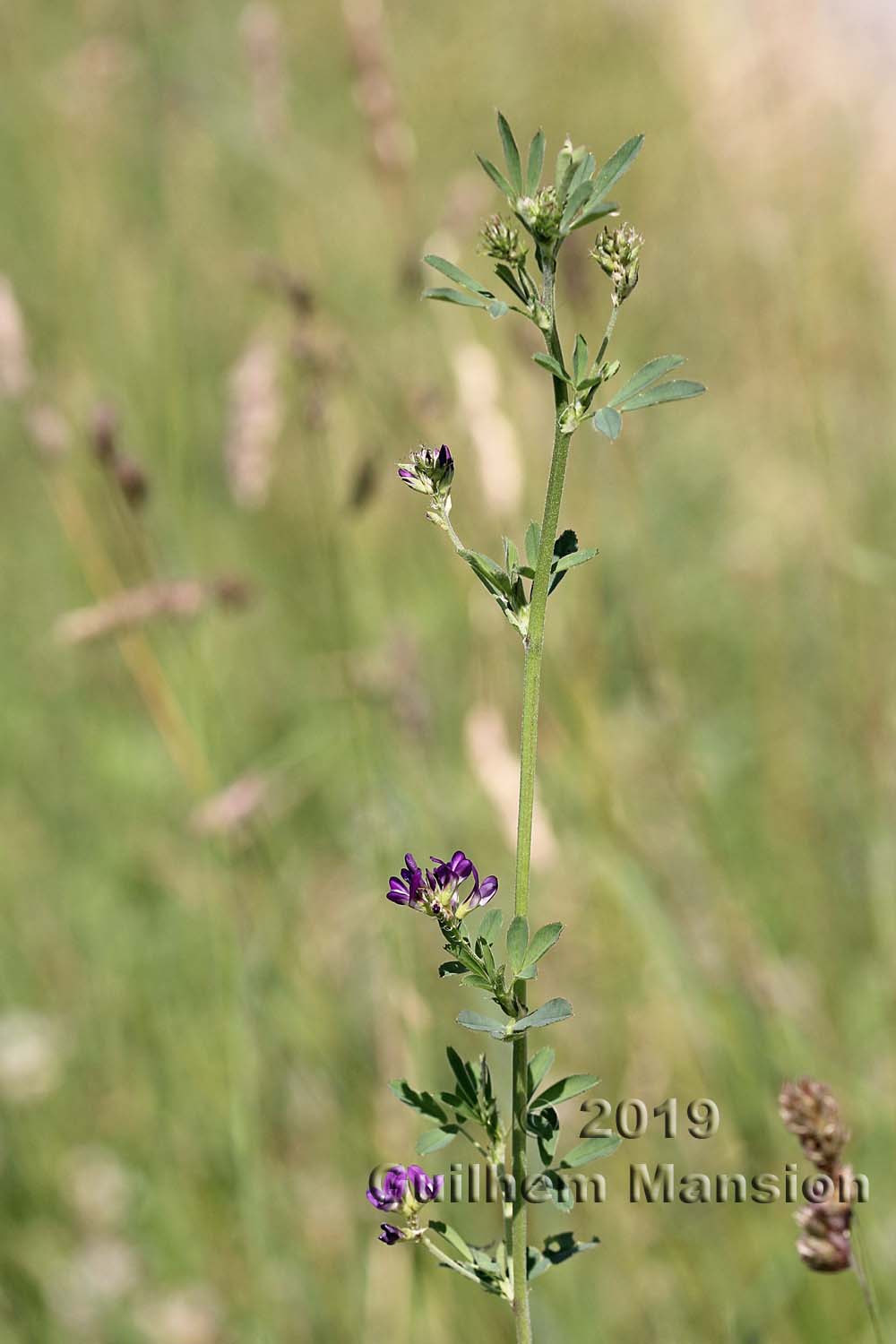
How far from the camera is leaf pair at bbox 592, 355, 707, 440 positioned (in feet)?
2.53

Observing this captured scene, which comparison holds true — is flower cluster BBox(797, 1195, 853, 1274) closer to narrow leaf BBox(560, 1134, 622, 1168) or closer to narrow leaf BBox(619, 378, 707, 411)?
narrow leaf BBox(560, 1134, 622, 1168)

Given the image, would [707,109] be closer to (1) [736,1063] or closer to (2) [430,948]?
(2) [430,948]

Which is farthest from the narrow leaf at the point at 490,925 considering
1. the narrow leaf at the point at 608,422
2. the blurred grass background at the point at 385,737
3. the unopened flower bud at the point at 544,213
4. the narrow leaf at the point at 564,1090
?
the blurred grass background at the point at 385,737

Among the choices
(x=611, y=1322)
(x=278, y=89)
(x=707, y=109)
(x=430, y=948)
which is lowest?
(x=611, y=1322)

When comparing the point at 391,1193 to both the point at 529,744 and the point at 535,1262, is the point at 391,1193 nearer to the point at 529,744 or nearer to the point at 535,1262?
the point at 535,1262

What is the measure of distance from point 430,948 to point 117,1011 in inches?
25.3

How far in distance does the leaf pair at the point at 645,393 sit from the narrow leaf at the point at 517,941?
303mm

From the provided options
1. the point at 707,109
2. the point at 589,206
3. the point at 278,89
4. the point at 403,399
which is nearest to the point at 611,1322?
the point at 403,399

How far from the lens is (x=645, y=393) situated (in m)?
0.82

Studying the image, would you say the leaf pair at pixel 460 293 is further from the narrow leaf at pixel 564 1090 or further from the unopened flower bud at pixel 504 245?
the narrow leaf at pixel 564 1090

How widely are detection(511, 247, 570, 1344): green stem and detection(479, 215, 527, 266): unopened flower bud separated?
27 millimetres

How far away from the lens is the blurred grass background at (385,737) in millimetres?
1919

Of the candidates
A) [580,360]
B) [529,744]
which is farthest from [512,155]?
[529,744]

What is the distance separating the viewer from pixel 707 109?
4.99 meters
